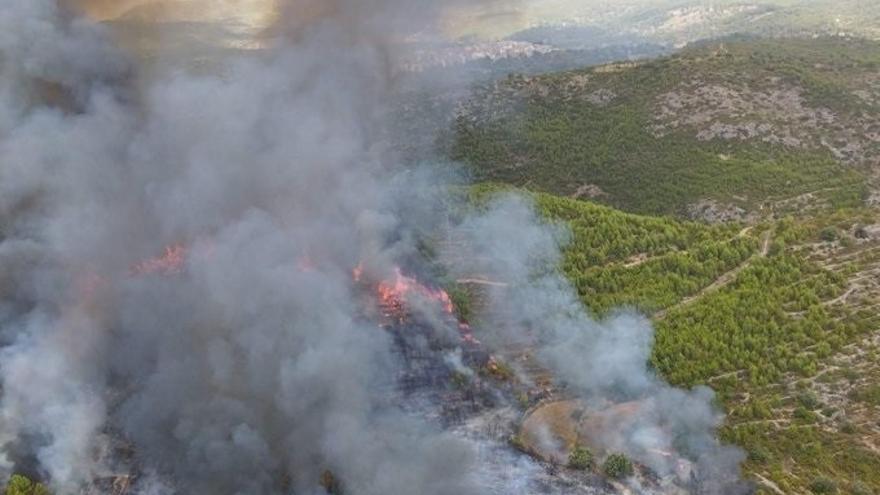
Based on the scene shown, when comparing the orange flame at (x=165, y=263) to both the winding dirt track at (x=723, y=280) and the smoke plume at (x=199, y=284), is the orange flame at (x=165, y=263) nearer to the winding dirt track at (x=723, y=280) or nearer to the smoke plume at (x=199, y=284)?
the smoke plume at (x=199, y=284)

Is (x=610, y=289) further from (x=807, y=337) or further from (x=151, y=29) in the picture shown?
(x=151, y=29)

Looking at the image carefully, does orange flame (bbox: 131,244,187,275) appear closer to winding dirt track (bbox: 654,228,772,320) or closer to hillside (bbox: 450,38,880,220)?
winding dirt track (bbox: 654,228,772,320)

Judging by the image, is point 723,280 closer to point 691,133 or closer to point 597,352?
point 597,352

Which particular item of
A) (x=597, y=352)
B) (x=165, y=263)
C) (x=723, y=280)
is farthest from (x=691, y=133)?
(x=165, y=263)

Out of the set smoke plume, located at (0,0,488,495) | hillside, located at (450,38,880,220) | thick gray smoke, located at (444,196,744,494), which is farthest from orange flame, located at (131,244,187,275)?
hillside, located at (450,38,880,220)

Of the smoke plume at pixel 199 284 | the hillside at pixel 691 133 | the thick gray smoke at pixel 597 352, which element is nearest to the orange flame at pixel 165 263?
the smoke plume at pixel 199 284
